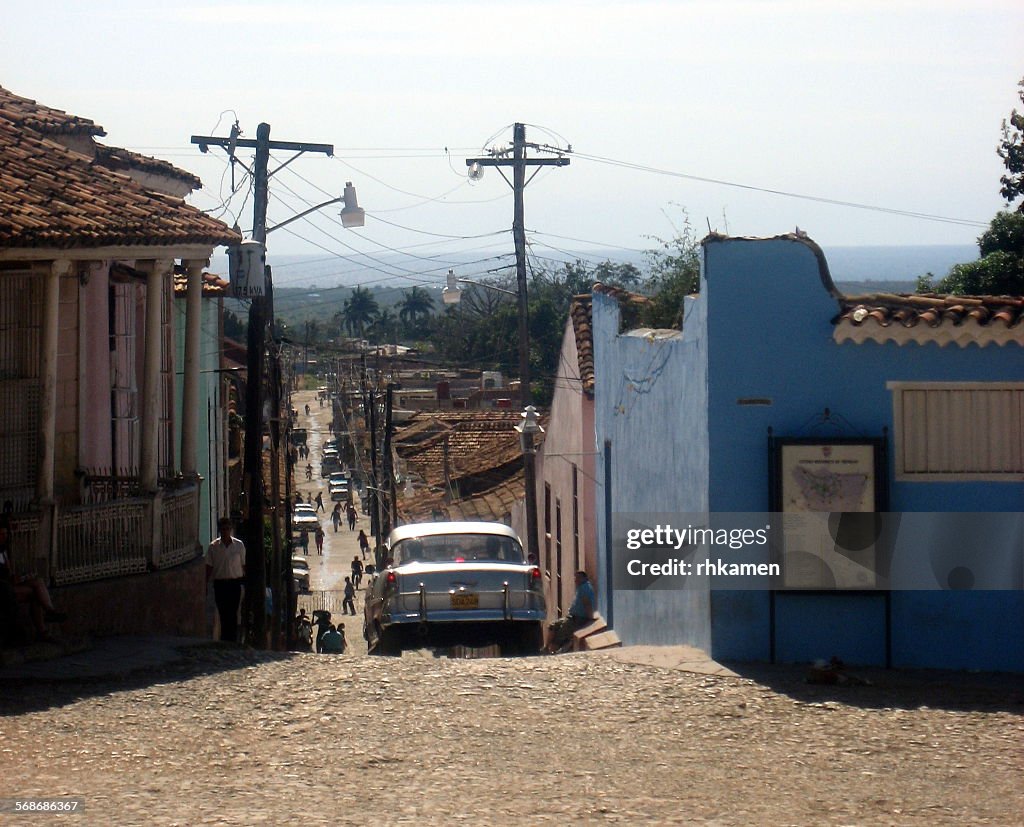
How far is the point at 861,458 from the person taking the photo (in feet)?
36.3

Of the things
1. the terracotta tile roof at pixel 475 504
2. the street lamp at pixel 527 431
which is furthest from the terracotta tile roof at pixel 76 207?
the terracotta tile roof at pixel 475 504

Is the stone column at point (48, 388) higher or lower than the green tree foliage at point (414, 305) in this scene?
lower

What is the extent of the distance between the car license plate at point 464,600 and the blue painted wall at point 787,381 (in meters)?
3.07

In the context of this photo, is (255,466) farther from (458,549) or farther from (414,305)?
(414,305)

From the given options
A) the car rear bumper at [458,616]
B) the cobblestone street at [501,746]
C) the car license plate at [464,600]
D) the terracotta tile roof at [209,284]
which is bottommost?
the cobblestone street at [501,746]

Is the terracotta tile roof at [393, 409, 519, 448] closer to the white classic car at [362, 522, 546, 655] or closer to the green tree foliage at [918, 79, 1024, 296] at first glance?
the green tree foliage at [918, 79, 1024, 296]

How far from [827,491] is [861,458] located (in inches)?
14.7

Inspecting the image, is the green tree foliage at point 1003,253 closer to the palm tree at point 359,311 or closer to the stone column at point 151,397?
the stone column at point 151,397

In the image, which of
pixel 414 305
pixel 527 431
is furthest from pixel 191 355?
pixel 414 305

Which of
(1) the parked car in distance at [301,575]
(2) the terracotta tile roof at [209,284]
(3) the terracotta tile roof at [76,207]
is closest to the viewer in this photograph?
(3) the terracotta tile roof at [76,207]

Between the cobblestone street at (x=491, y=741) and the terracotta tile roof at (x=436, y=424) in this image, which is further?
the terracotta tile roof at (x=436, y=424)

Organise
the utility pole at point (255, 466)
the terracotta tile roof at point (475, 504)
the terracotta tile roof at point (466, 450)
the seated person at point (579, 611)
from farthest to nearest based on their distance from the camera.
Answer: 1. the terracotta tile roof at point (466, 450)
2. the terracotta tile roof at point (475, 504)
3. the seated person at point (579, 611)
4. the utility pole at point (255, 466)

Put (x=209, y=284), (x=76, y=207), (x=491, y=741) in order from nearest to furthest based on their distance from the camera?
1. (x=491, y=741)
2. (x=76, y=207)
3. (x=209, y=284)

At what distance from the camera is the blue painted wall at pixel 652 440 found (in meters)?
11.8
